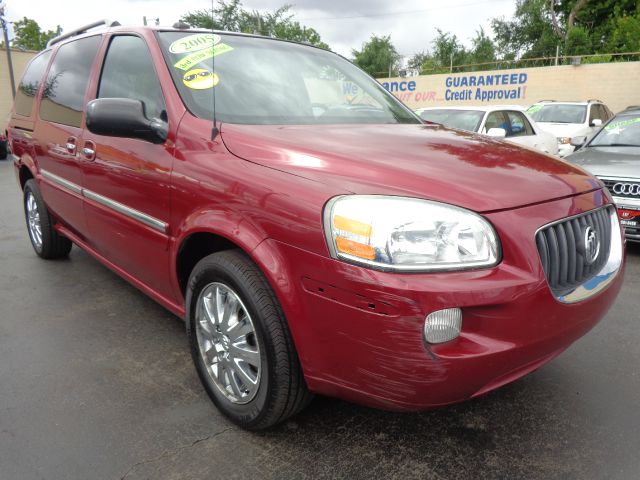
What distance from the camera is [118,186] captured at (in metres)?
2.76

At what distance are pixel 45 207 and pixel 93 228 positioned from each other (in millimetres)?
1252

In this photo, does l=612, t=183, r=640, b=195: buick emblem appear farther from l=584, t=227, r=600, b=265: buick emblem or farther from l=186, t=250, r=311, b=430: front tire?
l=186, t=250, r=311, b=430: front tire

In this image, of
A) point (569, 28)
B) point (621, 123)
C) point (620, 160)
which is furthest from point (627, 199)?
point (569, 28)

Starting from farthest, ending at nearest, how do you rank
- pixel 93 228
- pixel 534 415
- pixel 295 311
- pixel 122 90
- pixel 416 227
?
pixel 93 228 < pixel 122 90 < pixel 534 415 < pixel 295 311 < pixel 416 227

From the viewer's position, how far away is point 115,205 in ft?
9.31

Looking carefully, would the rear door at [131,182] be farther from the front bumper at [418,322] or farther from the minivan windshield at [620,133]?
the minivan windshield at [620,133]

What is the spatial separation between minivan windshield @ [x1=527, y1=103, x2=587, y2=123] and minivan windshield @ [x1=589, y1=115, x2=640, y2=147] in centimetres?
613

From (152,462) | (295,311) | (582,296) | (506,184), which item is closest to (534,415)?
(582,296)

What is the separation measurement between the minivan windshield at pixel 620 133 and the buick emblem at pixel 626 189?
1.29 meters

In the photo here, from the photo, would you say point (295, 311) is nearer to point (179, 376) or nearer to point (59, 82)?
point (179, 376)

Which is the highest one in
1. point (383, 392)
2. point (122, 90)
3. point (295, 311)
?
point (122, 90)

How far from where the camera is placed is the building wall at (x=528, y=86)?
1923 cm

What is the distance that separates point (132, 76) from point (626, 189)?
423cm

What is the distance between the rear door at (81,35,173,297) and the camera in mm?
2471
